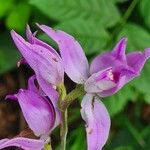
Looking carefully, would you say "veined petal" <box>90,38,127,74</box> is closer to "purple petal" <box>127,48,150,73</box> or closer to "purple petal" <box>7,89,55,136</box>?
"purple petal" <box>127,48,150,73</box>

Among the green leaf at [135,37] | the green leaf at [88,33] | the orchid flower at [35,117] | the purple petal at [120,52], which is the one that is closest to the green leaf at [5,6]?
the green leaf at [88,33]

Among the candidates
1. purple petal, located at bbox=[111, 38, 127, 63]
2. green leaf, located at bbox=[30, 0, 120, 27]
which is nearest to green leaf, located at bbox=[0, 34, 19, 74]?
green leaf, located at bbox=[30, 0, 120, 27]

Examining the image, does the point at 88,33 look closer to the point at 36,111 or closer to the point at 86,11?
the point at 86,11

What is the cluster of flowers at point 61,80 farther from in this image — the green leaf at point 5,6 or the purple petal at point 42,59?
the green leaf at point 5,6

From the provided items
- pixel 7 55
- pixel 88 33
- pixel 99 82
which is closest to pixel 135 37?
pixel 88 33

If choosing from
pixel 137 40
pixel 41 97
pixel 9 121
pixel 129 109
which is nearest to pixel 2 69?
pixel 9 121

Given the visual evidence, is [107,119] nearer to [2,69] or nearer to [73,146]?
[73,146]
